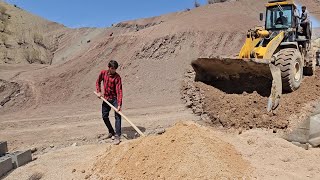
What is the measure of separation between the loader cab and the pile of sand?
4.72 m

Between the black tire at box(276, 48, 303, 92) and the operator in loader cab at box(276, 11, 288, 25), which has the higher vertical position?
the operator in loader cab at box(276, 11, 288, 25)

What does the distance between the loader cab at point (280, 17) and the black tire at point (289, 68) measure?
1.15 meters

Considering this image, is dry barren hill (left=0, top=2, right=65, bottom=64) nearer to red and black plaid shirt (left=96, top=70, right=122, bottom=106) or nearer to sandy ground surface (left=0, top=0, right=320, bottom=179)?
sandy ground surface (left=0, top=0, right=320, bottom=179)

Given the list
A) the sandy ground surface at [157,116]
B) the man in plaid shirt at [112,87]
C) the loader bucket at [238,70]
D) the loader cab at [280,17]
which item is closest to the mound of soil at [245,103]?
the sandy ground surface at [157,116]

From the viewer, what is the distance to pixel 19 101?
13.5m

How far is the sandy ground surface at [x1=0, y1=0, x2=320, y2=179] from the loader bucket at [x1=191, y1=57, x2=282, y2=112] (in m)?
0.24

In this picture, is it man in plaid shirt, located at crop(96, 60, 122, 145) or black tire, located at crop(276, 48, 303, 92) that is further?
black tire, located at crop(276, 48, 303, 92)

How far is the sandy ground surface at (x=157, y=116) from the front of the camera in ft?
16.7

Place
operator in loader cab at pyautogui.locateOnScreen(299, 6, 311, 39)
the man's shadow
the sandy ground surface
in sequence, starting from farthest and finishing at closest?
operator in loader cab at pyautogui.locateOnScreen(299, 6, 311, 39) → the man's shadow → the sandy ground surface

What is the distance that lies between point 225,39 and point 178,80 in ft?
14.7

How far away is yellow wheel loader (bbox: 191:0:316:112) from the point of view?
741 cm

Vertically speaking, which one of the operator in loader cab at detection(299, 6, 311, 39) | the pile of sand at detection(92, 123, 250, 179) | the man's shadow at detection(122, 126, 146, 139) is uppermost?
the operator in loader cab at detection(299, 6, 311, 39)

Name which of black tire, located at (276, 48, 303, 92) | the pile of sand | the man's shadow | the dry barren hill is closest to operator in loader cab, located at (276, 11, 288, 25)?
black tire, located at (276, 48, 303, 92)

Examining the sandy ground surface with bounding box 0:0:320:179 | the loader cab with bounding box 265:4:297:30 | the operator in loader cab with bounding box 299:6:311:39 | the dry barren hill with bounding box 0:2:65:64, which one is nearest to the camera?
the sandy ground surface with bounding box 0:0:320:179
